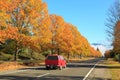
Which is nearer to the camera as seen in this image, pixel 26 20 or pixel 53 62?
pixel 53 62

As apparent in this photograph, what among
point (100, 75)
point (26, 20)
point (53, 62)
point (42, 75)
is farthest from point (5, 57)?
point (42, 75)

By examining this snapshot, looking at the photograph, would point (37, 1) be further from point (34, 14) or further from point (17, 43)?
point (17, 43)

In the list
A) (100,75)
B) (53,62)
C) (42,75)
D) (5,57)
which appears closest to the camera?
(42,75)

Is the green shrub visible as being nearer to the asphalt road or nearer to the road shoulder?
the road shoulder

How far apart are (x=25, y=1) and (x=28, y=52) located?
3522 cm

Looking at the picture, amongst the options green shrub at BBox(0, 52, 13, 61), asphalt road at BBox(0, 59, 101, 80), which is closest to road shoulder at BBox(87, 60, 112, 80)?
asphalt road at BBox(0, 59, 101, 80)

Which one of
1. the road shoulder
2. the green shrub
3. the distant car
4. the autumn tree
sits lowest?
the road shoulder

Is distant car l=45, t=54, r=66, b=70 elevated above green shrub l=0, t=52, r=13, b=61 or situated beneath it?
situated beneath

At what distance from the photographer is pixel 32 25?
4934 centimetres

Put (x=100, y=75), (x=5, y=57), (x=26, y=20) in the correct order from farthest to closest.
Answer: (x=5, y=57), (x=26, y=20), (x=100, y=75)

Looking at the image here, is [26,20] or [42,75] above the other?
[26,20]

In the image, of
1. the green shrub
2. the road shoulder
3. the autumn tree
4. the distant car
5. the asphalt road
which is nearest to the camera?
the asphalt road

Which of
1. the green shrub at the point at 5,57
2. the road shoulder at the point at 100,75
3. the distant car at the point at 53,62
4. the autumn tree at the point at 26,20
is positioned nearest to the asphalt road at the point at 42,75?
the road shoulder at the point at 100,75

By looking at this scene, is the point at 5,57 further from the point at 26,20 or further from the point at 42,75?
the point at 42,75
